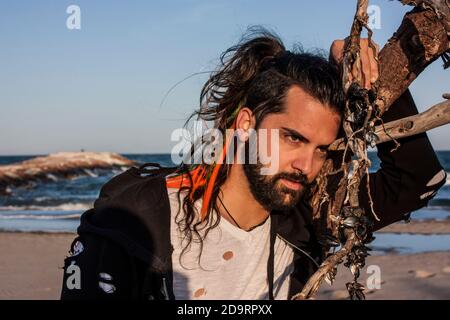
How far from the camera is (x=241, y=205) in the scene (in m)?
3.23

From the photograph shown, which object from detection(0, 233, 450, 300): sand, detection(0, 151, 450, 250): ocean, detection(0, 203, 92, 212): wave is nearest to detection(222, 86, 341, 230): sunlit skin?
detection(0, 233, 450, 300): sand

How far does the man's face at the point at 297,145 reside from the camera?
→ 2.89 m

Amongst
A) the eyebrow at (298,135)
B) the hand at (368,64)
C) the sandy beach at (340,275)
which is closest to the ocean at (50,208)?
the sandy beach at (340,275)

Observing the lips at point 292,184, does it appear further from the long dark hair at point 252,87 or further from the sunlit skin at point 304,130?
the long dark hair at point 252,87

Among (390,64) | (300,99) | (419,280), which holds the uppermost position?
(390,64)

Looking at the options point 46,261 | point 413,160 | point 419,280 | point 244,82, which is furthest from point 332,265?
point 46,261

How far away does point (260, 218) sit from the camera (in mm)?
3270

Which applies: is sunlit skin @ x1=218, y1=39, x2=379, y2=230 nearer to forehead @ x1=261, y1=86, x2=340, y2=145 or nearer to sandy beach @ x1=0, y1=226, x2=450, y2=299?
forehead @ x1=261, y1=86, x2=340, y2=145

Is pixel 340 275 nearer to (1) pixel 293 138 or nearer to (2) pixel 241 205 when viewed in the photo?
(2) pixel 241 205

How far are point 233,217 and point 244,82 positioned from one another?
0.77m

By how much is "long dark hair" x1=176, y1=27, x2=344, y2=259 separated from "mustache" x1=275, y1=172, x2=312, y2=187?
1.16 ft

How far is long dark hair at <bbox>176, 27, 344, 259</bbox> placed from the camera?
117 inches
